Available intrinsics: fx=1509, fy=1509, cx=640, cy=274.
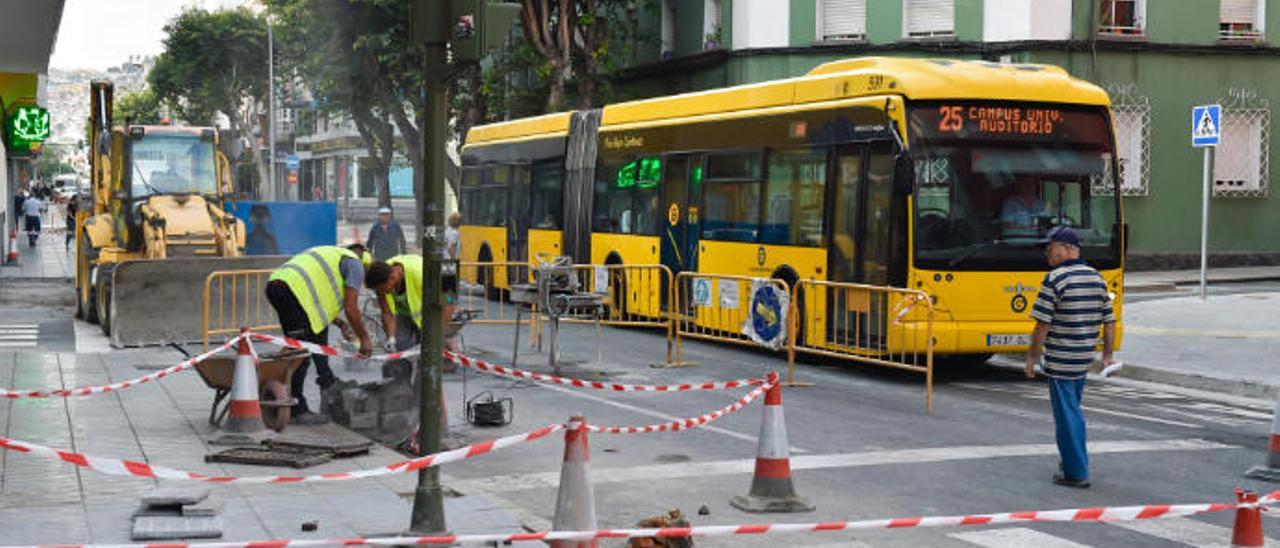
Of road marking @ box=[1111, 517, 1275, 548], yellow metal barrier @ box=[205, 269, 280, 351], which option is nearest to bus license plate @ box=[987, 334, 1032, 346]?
road marking @ box=[1111, 517, 1275, 548]

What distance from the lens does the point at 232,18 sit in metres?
75.5

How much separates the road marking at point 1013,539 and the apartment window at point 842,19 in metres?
25.6

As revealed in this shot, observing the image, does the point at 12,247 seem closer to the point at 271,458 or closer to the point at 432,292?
the point at 271,458

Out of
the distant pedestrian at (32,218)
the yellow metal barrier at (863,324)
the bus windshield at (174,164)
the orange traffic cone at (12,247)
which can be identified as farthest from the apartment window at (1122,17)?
the distant pedestrian at (32,218)

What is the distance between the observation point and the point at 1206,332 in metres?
20.4

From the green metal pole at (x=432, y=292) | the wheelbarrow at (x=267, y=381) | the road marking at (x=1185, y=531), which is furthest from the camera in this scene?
the wheelbarrow at (x=267, y=381)

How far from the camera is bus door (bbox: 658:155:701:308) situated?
19.5 m

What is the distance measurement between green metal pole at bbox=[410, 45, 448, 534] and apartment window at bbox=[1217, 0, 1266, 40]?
1146 inches

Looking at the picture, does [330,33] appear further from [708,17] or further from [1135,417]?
[1135,417]

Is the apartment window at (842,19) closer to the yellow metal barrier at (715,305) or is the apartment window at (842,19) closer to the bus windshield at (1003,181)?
the yellow metal barrier at (715,305)

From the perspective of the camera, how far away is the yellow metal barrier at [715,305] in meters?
16.5

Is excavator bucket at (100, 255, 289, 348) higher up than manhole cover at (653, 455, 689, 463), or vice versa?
excavator bucket at (100, 255, 289, 348)

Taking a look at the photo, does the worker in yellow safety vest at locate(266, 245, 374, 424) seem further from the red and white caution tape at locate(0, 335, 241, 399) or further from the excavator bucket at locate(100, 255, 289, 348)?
the excavator bucket at locate(100, 255, 289, 348)

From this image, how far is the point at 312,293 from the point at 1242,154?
26.1 metres
